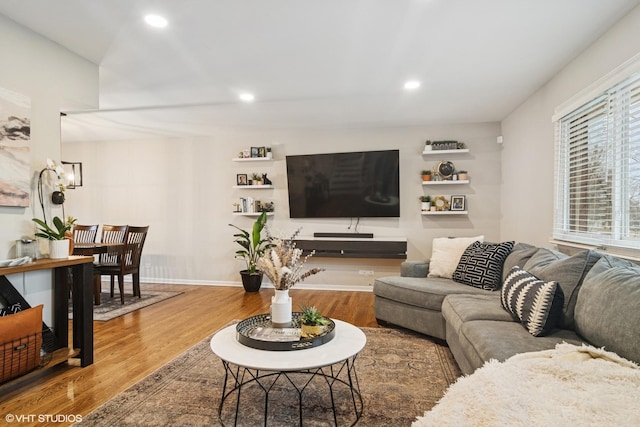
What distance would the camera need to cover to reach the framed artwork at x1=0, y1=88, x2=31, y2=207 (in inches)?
89.4

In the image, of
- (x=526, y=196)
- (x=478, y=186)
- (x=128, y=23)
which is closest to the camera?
(x=128, y=23)

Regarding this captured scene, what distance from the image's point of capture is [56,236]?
8.22ft

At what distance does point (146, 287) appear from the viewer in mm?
5422

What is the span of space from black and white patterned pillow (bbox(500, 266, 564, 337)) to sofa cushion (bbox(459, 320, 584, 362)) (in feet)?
0.17

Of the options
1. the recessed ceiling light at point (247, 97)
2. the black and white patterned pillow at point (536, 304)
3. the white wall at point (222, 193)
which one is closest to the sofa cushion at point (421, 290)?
the black and white patterned pillow at point (536, 304)

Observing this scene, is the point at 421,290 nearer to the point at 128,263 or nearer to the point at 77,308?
the point at 77,308

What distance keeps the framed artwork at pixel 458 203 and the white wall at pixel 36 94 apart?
432cm

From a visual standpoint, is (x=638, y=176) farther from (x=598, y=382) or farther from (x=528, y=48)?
(x=598, y=382)

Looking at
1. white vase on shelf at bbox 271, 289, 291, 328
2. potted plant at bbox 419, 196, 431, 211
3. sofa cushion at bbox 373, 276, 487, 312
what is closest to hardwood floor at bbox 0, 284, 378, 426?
sofa cushion at bbox 373, 276, 487, 312

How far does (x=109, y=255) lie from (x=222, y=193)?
1783mm

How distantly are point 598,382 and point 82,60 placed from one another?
150 inches

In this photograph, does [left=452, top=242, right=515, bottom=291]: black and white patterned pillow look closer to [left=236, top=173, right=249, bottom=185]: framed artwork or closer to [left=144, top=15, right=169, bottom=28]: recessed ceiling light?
[left=144, top=15, right=169, bottom=28]: recessed ceiling light

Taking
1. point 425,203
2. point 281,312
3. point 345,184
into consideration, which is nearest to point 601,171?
point 425,203

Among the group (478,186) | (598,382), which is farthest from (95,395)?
(478,186)
